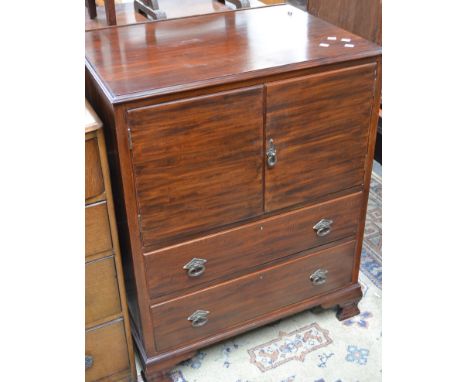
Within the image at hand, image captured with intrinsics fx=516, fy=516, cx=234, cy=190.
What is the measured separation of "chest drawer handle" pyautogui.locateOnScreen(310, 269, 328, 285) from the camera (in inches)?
60.5

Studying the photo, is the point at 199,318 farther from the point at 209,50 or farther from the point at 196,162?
the point at 209,50

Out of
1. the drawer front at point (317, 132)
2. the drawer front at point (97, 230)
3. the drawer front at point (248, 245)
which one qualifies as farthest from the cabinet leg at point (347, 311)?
the drawer front at point (97, 230)

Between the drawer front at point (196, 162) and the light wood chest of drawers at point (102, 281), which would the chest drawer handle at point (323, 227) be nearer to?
the drawer front at point (196, 162)

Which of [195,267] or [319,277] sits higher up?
[195,267]

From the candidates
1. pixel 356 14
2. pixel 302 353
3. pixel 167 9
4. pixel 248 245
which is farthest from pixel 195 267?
pixel 356 14

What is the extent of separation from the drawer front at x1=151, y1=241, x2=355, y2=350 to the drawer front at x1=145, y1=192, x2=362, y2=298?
0.05 metres

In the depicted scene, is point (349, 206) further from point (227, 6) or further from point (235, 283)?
point (227, 6)

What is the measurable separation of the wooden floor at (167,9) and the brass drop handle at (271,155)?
51 centimetres

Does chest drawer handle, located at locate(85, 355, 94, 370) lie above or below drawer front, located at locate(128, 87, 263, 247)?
below

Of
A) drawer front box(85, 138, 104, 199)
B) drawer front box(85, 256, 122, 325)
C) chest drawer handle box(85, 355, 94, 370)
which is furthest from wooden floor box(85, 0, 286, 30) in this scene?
chest drawer handle box(85, 355, 94, 370)

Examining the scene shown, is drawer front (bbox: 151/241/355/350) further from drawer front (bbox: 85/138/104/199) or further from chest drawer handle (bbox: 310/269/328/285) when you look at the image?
drawer front (bbox: 85/138/104/199)

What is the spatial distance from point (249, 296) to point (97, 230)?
489 mm

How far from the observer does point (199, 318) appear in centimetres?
140

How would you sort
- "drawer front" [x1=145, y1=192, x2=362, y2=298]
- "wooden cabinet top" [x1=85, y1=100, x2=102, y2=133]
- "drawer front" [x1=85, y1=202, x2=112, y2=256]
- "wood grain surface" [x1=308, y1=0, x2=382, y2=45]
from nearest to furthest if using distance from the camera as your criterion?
1. "wooden cabinet top" [x1=85, y1=100, x2=102, y2=133]
2. "drawer front" [x1=85, y1=202, x2=112, y2=256]
3. "drawer front" [x1=145, y1=192, x2=362, y2=298]
4. "wood grain surface" [x1=308, y1=0, x2=382, y2=45]
